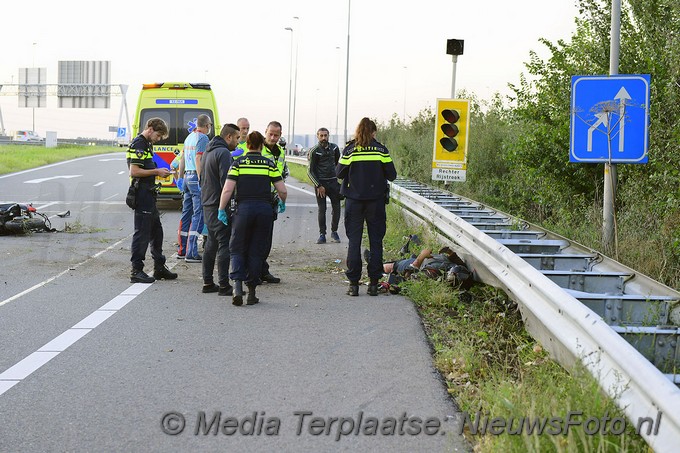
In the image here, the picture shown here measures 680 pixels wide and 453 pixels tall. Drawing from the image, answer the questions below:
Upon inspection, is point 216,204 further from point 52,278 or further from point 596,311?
point 596,311

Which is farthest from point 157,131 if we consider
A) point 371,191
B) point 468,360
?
point 468,360

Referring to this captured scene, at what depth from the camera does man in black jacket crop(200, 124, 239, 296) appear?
32.9 feet

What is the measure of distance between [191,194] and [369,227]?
11.3 feet

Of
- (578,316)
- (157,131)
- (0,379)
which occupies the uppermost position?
(157,131)

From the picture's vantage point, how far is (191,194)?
12.6 m

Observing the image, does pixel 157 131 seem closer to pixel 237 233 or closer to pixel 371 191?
pixel 237 233

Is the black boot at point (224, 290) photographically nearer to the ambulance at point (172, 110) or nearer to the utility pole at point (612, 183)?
the utility pole at point (612, 183)

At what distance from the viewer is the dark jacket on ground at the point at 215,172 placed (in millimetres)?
10320

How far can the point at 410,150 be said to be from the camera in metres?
25.5

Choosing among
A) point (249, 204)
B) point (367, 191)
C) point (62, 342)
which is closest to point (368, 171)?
point (367, 191)

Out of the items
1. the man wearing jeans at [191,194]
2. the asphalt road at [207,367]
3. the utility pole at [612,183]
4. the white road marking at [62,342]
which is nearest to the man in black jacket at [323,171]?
the man wearing jeans at [191,194]

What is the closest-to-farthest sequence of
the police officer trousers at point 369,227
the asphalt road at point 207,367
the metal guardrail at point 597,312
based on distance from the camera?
the metal guardrail at point 597,312 → the asphalt road at point 207,367 → the police officer trousers at point 369,227

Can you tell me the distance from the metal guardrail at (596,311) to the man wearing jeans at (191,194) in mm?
3489

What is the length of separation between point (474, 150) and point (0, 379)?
50.3 ft
